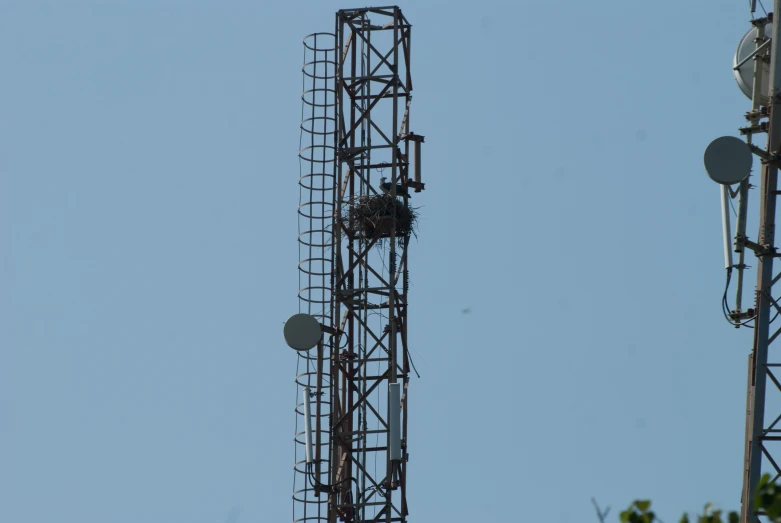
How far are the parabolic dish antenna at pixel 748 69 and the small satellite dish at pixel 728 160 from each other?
726mm

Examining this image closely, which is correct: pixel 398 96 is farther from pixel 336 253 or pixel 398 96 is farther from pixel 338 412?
pixel 338 412

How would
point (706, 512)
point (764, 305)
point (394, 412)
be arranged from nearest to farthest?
point (706, 512) → point (764, 305) → point (394, 412)

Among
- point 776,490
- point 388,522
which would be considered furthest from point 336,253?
point 776,490

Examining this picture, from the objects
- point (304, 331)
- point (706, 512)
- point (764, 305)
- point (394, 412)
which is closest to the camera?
point (706, 512)

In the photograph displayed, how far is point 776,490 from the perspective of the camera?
447 inches

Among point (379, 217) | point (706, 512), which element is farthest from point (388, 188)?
point (706, 512)

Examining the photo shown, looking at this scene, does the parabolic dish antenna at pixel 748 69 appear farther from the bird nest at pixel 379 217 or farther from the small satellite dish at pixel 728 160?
the bird nest at pixel 379 217

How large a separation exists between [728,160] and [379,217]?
746cm

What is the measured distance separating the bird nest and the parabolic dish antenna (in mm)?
7082

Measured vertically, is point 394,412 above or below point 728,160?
below

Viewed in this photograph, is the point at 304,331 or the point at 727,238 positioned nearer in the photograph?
the point at 727,238

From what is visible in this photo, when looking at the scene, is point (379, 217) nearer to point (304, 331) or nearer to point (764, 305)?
point (304, 331)

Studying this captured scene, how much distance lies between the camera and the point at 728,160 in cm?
2020

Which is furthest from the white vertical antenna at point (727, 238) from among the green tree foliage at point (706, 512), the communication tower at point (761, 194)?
the green tree foliage at point (706, 512)
